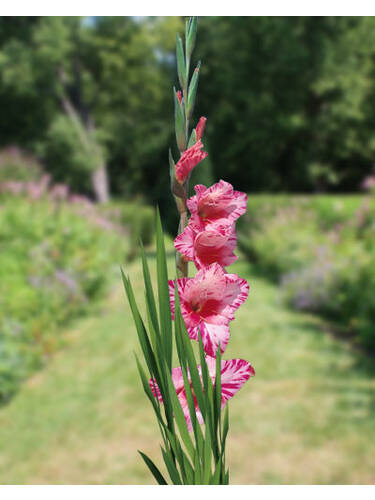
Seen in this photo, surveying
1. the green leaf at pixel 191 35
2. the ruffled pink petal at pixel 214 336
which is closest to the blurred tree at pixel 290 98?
the green leaf at pixel 191 35

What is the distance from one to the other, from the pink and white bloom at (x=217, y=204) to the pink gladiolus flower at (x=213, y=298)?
51mm

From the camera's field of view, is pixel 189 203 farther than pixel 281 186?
No

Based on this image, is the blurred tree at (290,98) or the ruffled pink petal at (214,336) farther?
the blurred tree at (290,98)

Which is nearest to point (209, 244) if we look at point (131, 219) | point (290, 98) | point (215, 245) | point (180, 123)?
point (215, 245)

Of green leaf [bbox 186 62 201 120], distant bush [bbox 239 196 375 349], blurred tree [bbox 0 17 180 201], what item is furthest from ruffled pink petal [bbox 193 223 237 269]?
blurred tree [bbox 0 17 180 201]

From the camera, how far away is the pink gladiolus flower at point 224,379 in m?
0.46

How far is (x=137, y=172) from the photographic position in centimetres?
2016

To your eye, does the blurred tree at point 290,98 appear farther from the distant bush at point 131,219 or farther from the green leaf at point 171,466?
the green leaf at point 171,466

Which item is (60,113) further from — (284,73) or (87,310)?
(87,310)

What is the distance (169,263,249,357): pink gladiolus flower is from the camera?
0.46 metres

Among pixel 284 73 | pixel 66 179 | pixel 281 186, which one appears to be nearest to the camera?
pixel 66 179

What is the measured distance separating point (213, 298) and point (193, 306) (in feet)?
0.08

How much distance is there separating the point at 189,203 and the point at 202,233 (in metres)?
0.03


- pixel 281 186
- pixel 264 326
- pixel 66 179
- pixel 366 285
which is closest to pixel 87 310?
pixel 264 326
